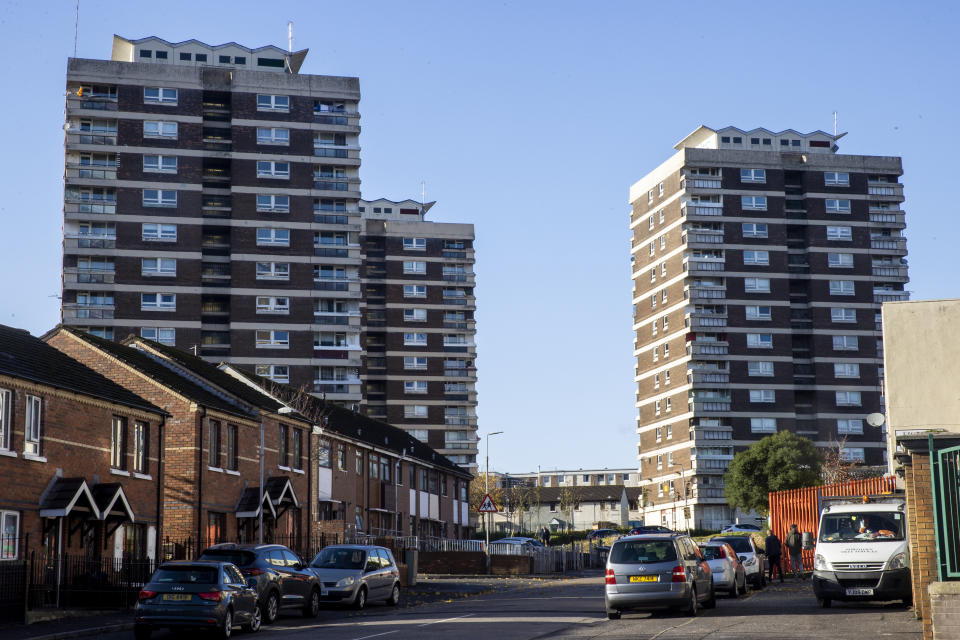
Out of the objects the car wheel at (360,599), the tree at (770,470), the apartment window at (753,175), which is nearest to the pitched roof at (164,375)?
the car wheel at (360,599)

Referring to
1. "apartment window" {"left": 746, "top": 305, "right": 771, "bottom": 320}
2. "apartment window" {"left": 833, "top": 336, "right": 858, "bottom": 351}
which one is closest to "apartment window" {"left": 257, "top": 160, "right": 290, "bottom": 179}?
"apartment window" {"left": 746, "top": 305, "right": 771, "bottom": 320}

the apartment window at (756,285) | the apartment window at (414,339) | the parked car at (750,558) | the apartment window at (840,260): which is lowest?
the parked car at (750,558)

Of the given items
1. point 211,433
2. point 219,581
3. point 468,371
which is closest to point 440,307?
point 468,371

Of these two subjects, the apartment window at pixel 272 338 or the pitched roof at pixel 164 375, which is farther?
the apartment window at pixel 272 338

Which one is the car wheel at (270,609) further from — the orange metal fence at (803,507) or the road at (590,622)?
the orange metal fence at (803,507)

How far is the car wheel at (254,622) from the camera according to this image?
24797 mm

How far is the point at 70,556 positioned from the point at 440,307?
90.7 metres

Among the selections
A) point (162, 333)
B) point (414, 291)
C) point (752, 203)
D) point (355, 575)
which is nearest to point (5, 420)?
point (355, 575)

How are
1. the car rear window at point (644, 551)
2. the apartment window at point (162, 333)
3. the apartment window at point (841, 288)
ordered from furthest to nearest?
the apartment window at point (841, 288), the apartment window at point (162, 333), the car rear window at point (644, 551)

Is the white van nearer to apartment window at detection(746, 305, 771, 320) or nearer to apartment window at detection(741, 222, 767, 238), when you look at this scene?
apartment window at detection(746, 305, 771, 320)

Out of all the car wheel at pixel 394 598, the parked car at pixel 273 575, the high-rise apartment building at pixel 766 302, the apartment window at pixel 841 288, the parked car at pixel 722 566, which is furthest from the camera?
the apartment window at pixel 841 288

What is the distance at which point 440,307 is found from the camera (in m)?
120

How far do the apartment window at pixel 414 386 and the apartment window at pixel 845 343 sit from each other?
38.5 metres

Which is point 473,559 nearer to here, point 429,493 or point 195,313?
point 429,493
